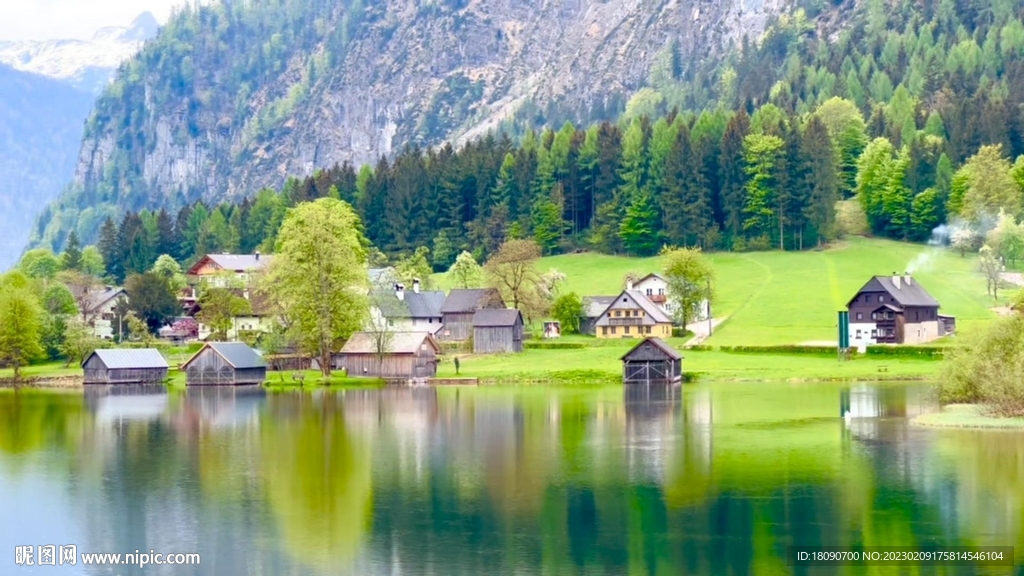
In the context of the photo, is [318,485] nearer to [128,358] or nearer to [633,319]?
[128,358]

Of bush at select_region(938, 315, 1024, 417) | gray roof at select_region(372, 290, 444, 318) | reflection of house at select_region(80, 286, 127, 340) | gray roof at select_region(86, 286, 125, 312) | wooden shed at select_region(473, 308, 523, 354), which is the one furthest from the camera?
gray roof at select_region(86, 286, 125, 312)

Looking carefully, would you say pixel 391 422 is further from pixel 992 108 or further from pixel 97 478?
pixel 992 108

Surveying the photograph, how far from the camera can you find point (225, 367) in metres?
103

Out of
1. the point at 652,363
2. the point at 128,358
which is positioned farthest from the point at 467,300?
the point at 652,363

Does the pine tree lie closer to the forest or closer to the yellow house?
the forest

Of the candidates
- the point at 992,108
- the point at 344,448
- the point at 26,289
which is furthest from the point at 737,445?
the point at 992,108

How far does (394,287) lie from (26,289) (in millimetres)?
32555

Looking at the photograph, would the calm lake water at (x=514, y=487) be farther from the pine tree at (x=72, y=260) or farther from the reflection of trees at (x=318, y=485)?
the pine tree at (x=72, y=260)

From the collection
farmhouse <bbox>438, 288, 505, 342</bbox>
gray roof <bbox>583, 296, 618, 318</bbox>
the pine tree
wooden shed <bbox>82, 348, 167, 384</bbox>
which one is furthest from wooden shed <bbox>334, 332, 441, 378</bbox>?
the pine tree

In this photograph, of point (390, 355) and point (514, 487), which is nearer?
point (514, 487)

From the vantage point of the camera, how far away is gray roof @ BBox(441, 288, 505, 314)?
4931 inches

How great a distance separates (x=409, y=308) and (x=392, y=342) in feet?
79.9

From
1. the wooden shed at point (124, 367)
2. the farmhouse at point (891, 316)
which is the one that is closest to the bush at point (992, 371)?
the farmhouse at point (891, 316)

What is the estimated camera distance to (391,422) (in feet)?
235
